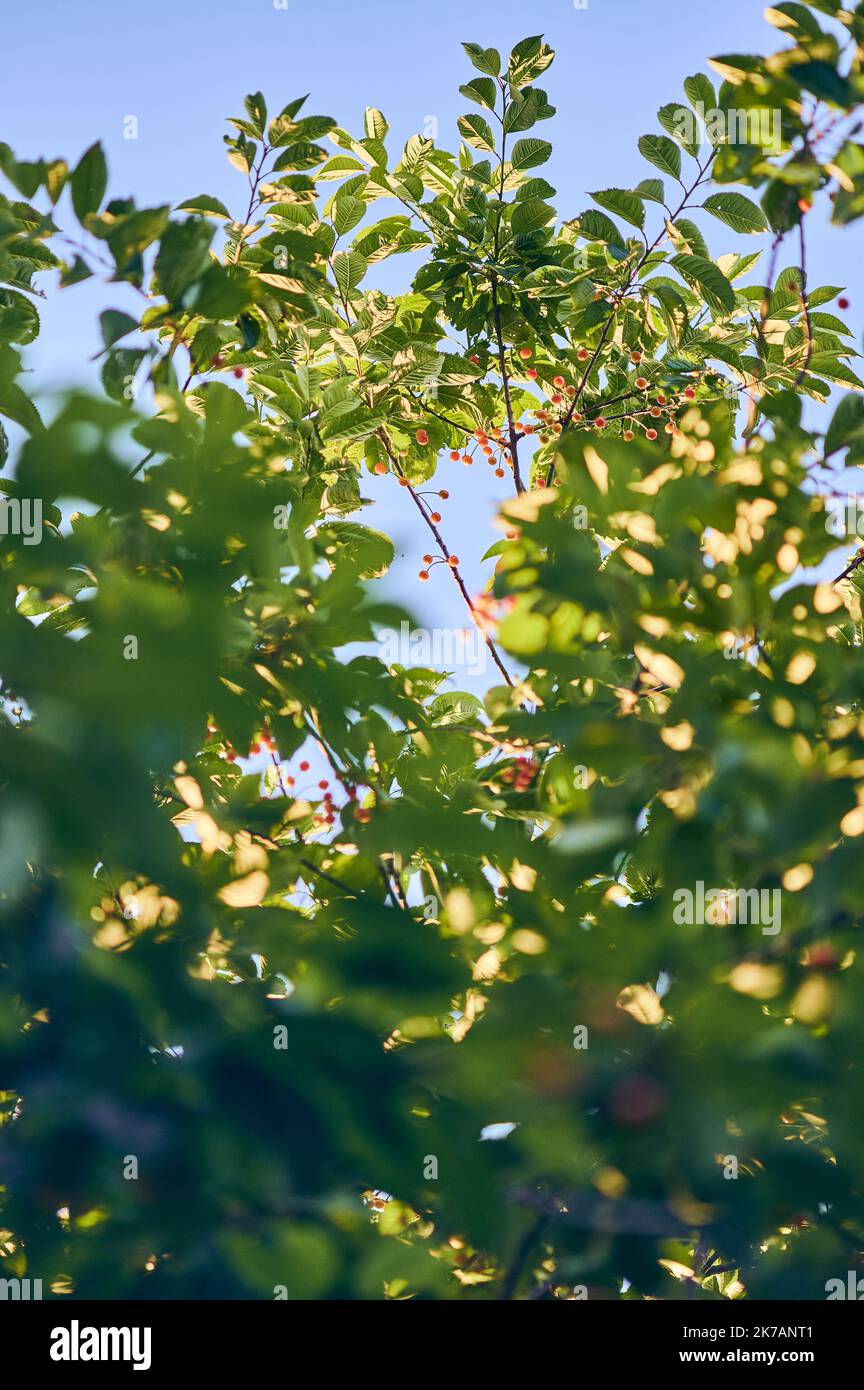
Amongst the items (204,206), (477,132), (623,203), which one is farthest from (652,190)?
(204,206)

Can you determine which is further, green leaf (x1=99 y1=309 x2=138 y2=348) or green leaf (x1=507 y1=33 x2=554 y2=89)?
green leaf (x1=507 y1=33 x2=554 y2=89)

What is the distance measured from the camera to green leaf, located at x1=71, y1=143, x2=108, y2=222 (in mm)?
1549

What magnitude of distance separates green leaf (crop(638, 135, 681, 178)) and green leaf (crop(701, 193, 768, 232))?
13 centimetres

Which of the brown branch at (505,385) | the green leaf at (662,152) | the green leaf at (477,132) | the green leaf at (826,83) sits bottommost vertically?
the green leaf at (826,83)

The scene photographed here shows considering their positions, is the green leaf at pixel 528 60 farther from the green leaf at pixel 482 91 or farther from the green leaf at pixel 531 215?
the green leaf at pixel 531 215

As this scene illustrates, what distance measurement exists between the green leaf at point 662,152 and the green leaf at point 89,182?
170cm

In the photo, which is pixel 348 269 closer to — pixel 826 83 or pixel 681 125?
pixel 681 125

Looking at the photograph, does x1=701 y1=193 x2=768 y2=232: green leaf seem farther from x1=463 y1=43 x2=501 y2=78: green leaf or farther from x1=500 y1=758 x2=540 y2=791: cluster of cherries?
x1=500 y1=758 x2=540 y2=791: cluster of cherries

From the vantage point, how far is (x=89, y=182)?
1.56 m

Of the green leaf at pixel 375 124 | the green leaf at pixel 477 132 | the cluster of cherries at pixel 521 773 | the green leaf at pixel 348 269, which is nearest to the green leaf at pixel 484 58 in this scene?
the green leaf at pixel 477 132

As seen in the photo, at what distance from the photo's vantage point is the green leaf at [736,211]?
269 centimetres

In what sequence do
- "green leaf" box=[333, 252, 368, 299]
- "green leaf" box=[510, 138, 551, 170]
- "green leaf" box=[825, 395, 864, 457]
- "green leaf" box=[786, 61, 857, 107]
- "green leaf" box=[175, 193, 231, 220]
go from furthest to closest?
1. "green leaf" box=[510, 138, 551, 170]
2. "green leaf" box=[333, 252, 368, 299]
3. "green leaf" box=[175, 193, 231, 220]
4. "green leaf" box=[825, 395, 864, 457]
5. "green leaf" box=[786, 61, 857, 107]

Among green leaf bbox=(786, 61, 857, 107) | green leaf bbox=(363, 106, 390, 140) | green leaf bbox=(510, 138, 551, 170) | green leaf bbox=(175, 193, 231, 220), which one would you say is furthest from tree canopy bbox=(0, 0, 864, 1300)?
green leaf bbox=(363, 106, 390, 140)

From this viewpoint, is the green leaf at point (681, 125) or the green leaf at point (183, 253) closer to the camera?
the green leaf at point (183, 253)
